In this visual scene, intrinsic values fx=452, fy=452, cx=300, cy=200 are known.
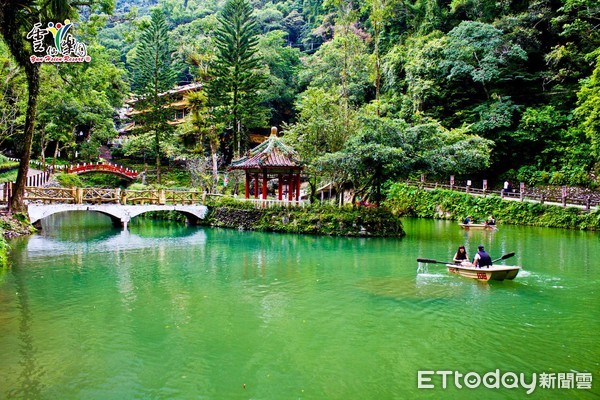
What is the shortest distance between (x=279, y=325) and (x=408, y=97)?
28.9m

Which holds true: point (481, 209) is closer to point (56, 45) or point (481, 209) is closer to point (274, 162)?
point (274, 162)

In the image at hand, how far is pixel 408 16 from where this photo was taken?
39406 mm

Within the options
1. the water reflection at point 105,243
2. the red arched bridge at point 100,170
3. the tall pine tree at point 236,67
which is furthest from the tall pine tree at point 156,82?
the water reflection at point 105,243

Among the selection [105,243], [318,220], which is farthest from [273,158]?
[105,243]

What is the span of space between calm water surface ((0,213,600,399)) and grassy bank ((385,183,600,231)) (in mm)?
9111

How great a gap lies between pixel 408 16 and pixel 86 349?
1555 inches

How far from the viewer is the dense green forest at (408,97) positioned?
836 inches

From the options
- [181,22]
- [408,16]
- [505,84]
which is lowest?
[505,84]

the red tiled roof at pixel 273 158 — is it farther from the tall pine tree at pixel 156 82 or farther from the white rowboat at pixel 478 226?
the tall pine tree at pixel 156 82

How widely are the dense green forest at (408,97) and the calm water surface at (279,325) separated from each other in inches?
311

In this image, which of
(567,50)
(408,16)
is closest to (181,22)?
(408,16)

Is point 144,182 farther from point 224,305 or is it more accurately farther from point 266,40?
point 224,305

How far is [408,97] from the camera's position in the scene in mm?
33750

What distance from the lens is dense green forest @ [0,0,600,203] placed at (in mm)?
21234
